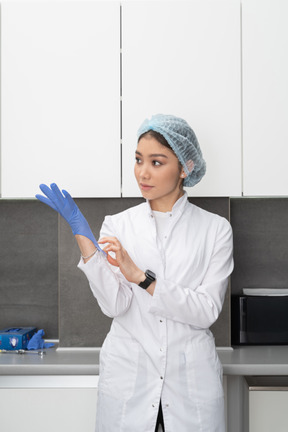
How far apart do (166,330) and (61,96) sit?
3.34 ft

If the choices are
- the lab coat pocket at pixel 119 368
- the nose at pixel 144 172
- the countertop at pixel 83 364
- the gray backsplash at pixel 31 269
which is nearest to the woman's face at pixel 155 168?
the nose at pixel 144 172

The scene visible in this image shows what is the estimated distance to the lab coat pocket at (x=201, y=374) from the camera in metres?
1.32

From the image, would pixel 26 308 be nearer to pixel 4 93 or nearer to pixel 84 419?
pixel 84 419

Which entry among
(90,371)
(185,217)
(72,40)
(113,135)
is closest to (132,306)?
(185,217)

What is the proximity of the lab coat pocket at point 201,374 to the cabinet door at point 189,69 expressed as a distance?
685mm

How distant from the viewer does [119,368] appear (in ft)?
4.46

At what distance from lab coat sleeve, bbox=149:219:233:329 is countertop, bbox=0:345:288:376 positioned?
46cm

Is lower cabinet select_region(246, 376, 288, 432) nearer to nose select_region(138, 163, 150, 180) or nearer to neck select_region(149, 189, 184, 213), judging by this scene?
neck select_region(149, 189, 184, 213)

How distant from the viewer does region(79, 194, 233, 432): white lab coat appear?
129cm

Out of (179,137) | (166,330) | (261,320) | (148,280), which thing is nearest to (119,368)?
(166,330)

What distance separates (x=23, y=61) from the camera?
6.06 ft

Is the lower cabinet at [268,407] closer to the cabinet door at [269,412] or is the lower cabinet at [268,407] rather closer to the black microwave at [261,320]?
the cabinet door at [269,412]

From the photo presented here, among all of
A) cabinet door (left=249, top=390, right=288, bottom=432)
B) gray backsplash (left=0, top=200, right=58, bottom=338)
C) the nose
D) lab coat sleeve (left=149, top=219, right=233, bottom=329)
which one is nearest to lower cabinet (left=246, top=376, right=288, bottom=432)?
cabinet door (left=249, top=390, right=288, bottom=432)

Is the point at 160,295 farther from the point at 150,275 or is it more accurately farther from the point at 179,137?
the point at 179,137
